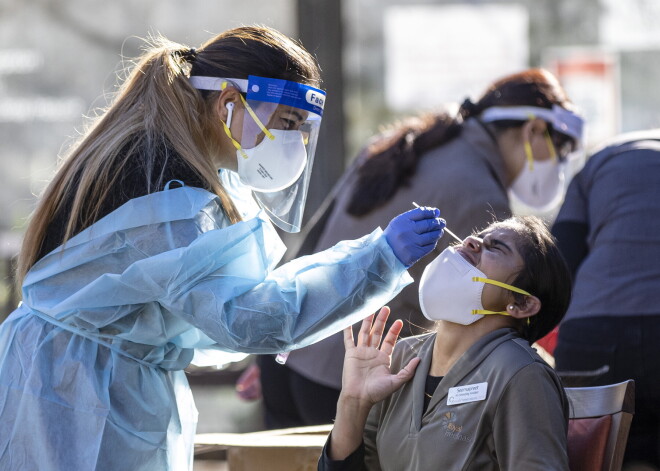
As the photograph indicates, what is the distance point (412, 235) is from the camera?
6.58 ft

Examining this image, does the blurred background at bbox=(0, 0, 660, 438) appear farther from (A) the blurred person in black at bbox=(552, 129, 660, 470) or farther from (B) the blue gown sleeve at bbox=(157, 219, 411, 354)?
(B) the blue gown sleeve at bbox=(157, 219, 411, 354)

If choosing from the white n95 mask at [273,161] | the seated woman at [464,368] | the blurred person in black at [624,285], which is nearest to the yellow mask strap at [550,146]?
the blurred person in black at [624,285]

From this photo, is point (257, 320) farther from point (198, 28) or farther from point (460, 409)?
point (198, 28)

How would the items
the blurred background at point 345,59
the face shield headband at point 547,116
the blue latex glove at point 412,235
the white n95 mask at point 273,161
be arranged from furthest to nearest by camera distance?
the blurred background at point 345,59 → the face shield headband at point 547,116 → the white n95 mask at point 273,161 → the blue latex glove at point 412,235

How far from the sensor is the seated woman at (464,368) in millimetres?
1954

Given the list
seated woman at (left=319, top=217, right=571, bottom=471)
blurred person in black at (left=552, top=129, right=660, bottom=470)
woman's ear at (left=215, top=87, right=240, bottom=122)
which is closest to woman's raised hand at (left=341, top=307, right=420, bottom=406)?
seated woman at (left=319, top=217, right=571, bottom=471)

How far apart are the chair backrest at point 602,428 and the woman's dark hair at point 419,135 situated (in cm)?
96

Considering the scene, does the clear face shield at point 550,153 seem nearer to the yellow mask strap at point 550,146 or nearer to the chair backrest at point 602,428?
the yellow mask strap at point 550,146

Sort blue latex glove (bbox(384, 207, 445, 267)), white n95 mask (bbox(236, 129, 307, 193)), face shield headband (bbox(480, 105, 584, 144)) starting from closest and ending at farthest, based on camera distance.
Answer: blue latex glove (bbox(384, 207, 445, 267)) < white n95 mask (bbox(236, 129, 307, 193)) < face shield headband (bbox(480, 105, 584, 144))

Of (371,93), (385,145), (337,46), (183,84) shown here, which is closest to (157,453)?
(183,84)

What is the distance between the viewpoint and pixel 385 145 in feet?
9.96

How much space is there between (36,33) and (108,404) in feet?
11.4

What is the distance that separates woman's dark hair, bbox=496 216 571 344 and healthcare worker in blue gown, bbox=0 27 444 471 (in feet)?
0.76

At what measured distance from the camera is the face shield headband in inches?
121
